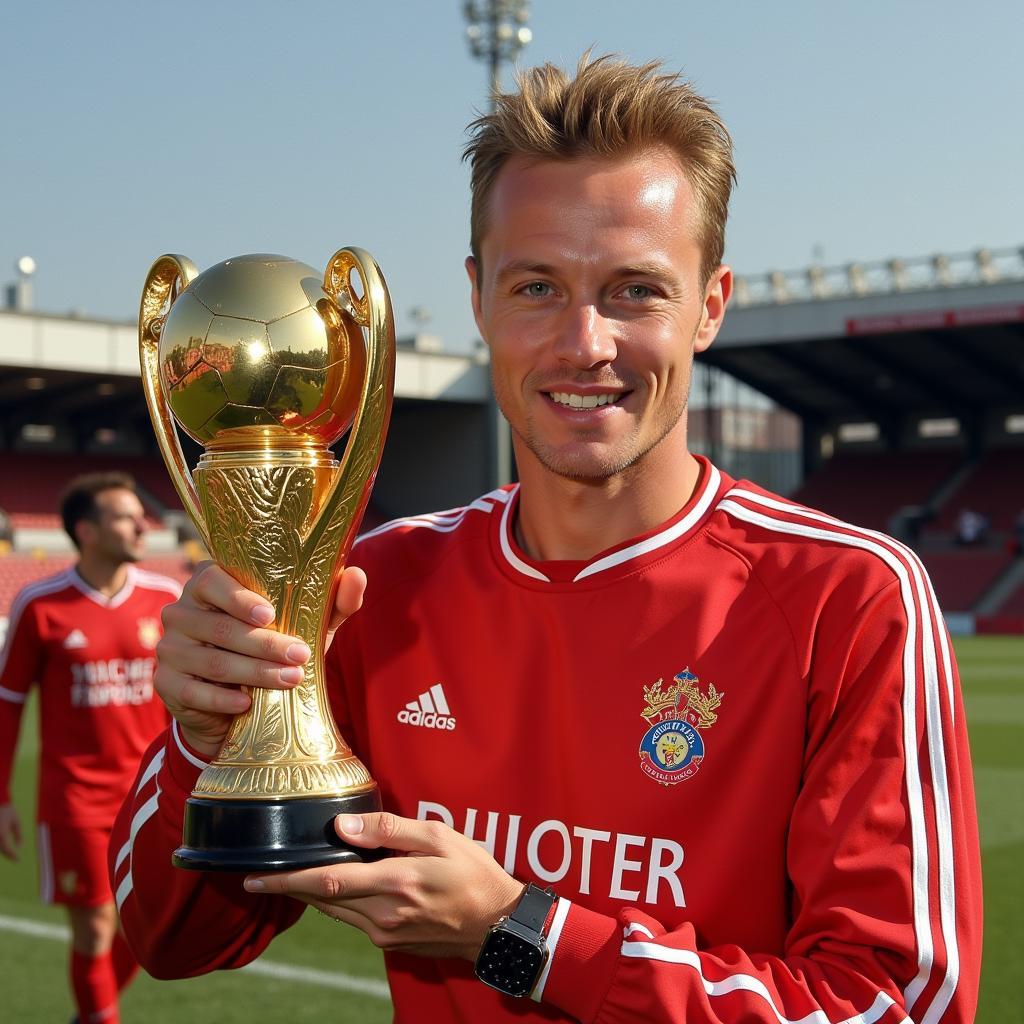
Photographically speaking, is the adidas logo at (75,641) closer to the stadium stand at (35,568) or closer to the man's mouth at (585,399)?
the man's mouth at (585,399)

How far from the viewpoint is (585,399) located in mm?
1556

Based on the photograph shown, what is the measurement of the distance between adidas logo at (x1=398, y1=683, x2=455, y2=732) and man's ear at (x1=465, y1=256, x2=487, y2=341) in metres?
0.46

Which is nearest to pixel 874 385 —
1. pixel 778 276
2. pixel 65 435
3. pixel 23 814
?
pixel 778 276

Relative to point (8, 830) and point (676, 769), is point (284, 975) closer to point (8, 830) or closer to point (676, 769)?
point (8, 830)

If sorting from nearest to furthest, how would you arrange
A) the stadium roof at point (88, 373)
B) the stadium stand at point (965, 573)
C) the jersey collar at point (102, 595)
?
the jersey collar at point (102, 595) → the stadium roof at point (88, 373) → the stadium stand at point (965, 573)

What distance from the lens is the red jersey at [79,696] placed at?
15.9ft

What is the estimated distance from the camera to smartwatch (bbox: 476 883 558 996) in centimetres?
136

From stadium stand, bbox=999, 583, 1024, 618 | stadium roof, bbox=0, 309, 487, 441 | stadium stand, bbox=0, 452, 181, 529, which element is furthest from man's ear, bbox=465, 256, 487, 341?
stadium stand, bbox=999, 583, 1024, 618

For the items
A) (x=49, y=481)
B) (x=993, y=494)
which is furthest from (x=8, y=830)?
(x=993, y=494)

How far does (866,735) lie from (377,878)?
21.2 inches

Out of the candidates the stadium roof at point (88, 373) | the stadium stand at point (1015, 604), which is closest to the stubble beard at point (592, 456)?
the stadium roof at point (88, 373)

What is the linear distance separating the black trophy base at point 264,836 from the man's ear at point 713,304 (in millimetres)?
727

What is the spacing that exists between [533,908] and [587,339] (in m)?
0.63

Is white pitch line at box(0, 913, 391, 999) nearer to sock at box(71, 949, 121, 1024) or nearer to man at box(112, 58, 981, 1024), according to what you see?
sock at box(71, 949, 121, 1024)
